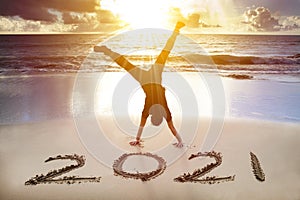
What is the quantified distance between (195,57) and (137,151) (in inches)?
218

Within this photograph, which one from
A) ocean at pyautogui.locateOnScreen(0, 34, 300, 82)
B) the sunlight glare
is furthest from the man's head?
ocean at pyautogui.locateOnScreen(0, 34, 300, 82)

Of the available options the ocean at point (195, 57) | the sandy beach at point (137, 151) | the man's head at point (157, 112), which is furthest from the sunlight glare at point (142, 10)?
the man's head at point (157, 112)

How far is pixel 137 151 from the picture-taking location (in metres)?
2.70

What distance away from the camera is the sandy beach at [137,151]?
6.86ft

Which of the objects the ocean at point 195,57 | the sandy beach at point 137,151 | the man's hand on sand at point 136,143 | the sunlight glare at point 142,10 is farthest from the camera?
the ocean at point 195,57

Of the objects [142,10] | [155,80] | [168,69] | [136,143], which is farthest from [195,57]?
[155,80]

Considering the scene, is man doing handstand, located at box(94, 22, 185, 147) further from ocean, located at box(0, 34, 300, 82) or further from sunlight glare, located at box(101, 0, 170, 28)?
ocean, located at box(0, 34, 300, 82)

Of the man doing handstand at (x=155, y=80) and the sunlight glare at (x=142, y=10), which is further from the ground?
the sunlight glare at (x=142, y=10)

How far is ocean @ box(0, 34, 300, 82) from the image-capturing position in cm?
634

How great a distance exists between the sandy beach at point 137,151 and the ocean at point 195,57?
90.4 inches

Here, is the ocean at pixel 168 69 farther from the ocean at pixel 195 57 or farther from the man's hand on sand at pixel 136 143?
the man's hand on sand at pixel 136 143

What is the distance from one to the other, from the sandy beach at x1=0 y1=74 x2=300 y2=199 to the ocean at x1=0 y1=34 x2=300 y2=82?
2297mm

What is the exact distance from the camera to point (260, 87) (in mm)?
4824

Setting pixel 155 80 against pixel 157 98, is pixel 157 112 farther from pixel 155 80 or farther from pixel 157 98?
pixel 155 80
